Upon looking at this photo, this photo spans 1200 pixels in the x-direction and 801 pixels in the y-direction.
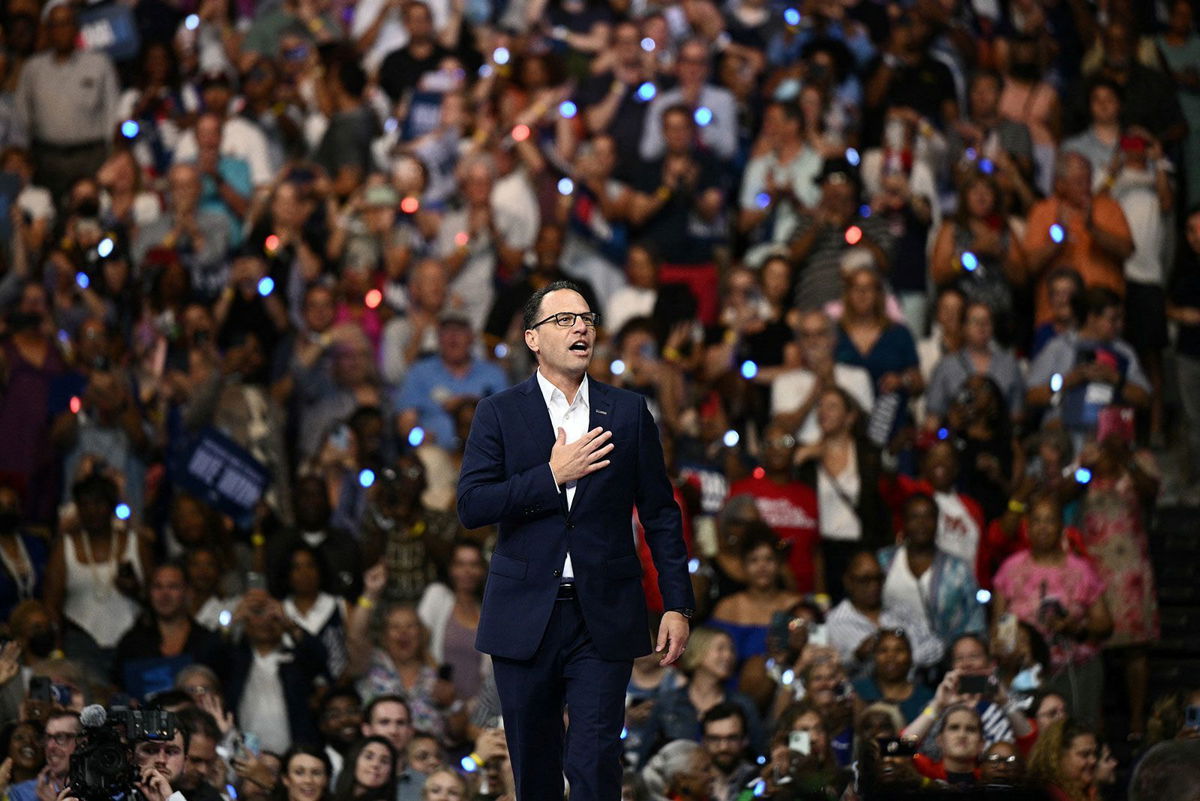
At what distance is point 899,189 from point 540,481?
22.8 ft

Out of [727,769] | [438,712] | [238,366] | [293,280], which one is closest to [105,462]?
[238,366]

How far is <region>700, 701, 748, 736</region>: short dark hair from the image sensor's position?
9469 millimetres

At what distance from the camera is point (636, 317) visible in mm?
12016

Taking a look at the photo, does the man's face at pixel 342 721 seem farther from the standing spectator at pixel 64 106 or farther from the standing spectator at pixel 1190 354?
the standing spectator at pixel 64 106

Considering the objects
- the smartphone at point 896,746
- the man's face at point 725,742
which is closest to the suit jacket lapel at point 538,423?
the smartphone at point 896,746

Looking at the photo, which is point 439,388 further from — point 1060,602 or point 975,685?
point 975,685

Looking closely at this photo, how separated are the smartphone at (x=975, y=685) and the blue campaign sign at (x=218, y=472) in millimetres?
3900

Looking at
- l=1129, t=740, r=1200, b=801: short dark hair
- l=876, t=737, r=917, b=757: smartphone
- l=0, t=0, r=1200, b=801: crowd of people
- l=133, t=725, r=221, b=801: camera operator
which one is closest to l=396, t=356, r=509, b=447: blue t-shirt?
l=0, t=0, r=1200, b=801: crowd of people

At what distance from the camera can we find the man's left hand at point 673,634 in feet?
20.3

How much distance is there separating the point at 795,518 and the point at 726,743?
6.32 feet

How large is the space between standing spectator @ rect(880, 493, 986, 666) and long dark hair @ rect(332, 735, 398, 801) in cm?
260

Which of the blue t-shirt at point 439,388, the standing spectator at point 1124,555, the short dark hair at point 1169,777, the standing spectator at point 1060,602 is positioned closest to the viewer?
the short dark hair at point 1169,777

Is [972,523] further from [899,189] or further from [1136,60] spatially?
[1136,60]

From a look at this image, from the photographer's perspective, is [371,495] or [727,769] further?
[371,495]
